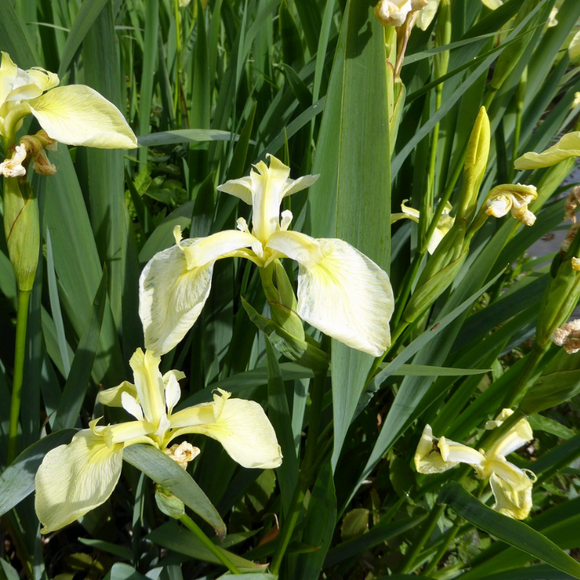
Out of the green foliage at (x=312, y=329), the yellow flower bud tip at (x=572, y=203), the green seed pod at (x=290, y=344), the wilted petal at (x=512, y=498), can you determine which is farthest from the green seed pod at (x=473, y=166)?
the wilted petal at (x=512, y=498)

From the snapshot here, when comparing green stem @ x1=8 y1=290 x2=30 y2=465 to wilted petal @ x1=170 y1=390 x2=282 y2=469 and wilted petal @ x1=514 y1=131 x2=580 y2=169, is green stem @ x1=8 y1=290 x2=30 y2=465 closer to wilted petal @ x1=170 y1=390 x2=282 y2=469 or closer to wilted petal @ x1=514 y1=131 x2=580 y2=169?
wilted petal @ x1=170 y1=390 x2=282 y2=469

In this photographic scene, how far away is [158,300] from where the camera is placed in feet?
1.64

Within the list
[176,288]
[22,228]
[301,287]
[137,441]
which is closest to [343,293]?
[301,287]

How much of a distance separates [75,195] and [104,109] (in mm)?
282

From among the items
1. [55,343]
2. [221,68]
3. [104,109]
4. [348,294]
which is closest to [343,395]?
[348,294]

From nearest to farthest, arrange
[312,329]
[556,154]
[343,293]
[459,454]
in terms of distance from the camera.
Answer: [343,293] < [556,154] < [459,454] < [312,329]

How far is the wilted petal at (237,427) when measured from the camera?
0.54m

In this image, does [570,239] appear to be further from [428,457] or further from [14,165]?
[14,165]

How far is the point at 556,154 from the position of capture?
57 centimetres

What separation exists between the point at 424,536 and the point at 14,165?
0.70 m

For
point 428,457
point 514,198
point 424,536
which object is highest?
point 514,198

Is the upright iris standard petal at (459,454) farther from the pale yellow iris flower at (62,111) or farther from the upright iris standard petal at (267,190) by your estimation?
the pale yellow iris flower at (62,111)

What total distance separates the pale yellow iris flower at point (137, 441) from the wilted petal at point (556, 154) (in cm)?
40

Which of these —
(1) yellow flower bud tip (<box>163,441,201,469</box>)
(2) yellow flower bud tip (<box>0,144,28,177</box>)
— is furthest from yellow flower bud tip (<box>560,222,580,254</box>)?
(2) yellow flower bud tip (<box>0,144,28,177</box>)
